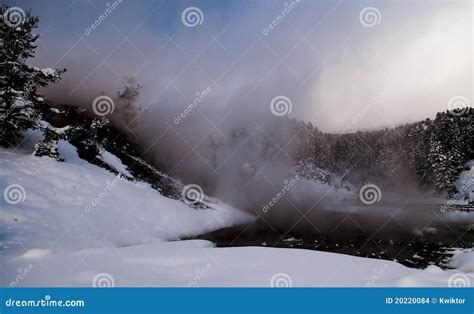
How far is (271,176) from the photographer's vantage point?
94.2 feet

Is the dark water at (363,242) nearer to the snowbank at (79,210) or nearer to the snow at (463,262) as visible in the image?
the snow at (463,262)

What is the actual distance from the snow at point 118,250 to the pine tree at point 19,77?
1.71m

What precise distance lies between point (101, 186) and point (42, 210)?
11.3 feet

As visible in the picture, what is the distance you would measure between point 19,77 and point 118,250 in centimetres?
695

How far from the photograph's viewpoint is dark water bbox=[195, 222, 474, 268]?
12.9 metres

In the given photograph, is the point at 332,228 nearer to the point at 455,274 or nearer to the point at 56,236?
the point at 455,274

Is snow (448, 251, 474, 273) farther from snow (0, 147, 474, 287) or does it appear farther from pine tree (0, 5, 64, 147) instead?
pine tree (0, 5, 64, 147)

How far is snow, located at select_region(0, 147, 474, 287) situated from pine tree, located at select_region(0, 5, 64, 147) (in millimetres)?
1707

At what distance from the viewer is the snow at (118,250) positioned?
7.15 m

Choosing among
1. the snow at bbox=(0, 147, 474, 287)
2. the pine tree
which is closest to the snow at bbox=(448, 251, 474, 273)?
the snow at bbox=(0, 147, 474, 287)

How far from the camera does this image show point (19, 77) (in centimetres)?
1102

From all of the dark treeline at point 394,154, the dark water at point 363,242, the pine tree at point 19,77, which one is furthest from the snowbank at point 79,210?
the dark treeline at point 394,154

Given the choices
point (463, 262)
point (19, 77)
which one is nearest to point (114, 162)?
point (19, 77)

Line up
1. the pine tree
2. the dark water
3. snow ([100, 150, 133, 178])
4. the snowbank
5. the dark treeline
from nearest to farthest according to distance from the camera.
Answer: the snowbank < the pine tree < the dark water < snow ([100, 150, 133, 178]) < the dark treeline
